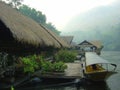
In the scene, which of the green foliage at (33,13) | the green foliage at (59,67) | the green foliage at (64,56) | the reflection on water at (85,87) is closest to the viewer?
the reflection on water at (85,87)

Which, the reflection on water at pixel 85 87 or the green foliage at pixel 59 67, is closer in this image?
the reflection on water at pixel 85 87

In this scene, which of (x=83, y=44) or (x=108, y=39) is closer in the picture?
(x=83, y=44)

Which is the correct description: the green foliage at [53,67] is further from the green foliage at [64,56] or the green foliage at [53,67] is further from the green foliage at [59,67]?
the green foliage at [64,56]

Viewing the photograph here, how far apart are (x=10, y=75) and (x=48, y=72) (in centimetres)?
374

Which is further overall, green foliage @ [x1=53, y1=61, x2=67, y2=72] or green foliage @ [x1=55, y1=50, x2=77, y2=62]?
green foliage @ [x1=55, y1=50, x2=77, y2=62]

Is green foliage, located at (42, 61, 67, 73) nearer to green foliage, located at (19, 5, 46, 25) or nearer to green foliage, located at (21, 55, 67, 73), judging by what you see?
green foliage, located at (21, 55, 67, 73)

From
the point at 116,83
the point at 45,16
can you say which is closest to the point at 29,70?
the point at 116,83

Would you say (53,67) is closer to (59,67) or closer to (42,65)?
(59,67)

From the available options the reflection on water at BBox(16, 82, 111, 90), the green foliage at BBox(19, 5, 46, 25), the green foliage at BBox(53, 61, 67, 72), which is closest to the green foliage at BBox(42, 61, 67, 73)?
the green foliage at BBox(53, 61, 67, 72)

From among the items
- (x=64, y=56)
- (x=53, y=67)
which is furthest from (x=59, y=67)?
(x=64, y=56)

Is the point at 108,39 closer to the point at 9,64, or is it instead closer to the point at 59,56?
the point at 59,56

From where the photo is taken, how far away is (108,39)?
446 feet

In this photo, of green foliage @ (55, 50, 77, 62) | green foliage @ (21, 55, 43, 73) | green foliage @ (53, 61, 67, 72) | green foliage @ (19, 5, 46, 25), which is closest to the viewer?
green foliage @ (21, 55, 43, 73)

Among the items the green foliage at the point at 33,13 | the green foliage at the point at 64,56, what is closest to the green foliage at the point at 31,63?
the green foliage at the point at 64,56
